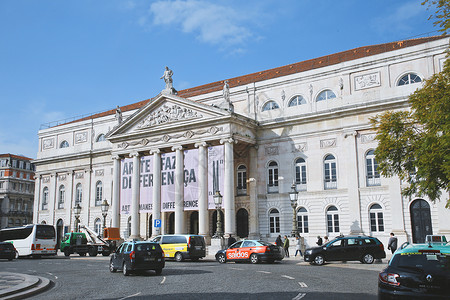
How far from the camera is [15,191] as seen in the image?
83.4 meters

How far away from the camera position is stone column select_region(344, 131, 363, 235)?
1310 inches

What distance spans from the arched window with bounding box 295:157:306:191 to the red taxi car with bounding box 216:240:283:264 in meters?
12.3

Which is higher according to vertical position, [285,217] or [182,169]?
[182,169]

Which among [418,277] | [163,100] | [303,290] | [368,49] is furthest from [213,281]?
[368,49]

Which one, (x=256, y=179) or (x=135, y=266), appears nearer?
(x=135, y=266)

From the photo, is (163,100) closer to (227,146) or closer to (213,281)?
(227,146)

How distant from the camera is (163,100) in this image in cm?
4053

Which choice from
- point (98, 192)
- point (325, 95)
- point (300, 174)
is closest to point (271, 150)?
point (300, 174)

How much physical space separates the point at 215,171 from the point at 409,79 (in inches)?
639

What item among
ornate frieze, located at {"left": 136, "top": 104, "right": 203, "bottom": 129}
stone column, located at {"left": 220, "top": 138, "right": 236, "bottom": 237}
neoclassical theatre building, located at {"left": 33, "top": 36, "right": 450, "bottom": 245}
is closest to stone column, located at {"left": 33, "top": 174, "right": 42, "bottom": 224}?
neoclassical theatre building, located at {"left": 33, "top": 36, "right": 450, "bottom": 245}

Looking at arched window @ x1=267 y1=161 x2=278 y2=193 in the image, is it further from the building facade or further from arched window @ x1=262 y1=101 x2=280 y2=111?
the building facade

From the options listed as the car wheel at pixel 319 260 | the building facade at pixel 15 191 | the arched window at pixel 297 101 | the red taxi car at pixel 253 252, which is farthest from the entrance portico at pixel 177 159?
the building facade at pixel 15 191

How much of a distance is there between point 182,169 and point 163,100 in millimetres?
6758

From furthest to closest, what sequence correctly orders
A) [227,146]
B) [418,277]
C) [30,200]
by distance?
[30,200] < [227,146] < [418,277]
